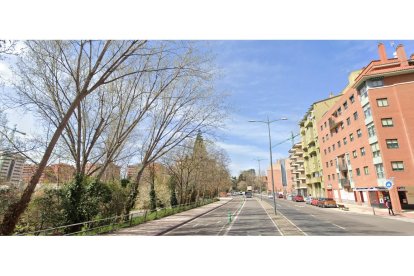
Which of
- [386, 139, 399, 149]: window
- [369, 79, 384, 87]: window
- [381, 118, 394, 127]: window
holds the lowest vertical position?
[386, 139, 399, 149]: window

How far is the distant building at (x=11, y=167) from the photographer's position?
26.3 feet

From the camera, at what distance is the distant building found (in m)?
8.02

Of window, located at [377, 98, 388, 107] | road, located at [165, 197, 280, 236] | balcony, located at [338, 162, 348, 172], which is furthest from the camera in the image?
balcony, located at [338, 162, 348, 172]

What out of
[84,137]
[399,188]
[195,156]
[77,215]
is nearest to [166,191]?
[195,156]

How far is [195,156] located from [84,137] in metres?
13.7

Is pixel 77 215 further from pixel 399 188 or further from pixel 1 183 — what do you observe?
pixel 399 188

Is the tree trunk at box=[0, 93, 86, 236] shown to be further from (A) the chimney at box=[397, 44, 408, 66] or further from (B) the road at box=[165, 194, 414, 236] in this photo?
(A) the chimney at box=[397, 44, 408, 66]

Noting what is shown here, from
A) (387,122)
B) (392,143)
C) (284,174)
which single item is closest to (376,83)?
(387,122)

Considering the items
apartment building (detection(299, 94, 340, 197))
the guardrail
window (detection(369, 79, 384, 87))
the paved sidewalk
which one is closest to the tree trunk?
the guardrail

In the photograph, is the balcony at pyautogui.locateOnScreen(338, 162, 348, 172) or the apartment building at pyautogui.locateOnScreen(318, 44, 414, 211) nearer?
the apartment building at pyautogui.locateOnScreen(318, 44, 414, 211)

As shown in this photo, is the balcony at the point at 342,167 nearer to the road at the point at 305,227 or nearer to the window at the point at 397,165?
the road at the point at 305,227

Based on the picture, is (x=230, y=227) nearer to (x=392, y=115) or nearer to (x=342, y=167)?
(x=392, y=115)

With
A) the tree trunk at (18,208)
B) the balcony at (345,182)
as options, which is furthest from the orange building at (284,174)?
the tree trunk at (18,208)

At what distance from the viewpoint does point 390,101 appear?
Answer: 29.9ft
